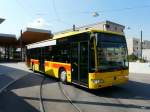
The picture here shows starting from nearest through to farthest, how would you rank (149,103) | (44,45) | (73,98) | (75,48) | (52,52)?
(149,103) < (73,98) < (75,48) < (52,52) < (44,45)

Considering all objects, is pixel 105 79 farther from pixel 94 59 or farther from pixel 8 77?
pixel 8 77

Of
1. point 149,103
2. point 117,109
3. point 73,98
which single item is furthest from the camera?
point 73,98

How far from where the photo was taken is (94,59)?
10.5 meters

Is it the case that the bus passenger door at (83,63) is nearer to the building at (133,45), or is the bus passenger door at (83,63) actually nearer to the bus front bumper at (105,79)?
the bus front bumper at (105,79)

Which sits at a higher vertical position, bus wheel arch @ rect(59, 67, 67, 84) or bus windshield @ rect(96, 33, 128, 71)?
bus windshield @ rect(96, 33, 128, 71)

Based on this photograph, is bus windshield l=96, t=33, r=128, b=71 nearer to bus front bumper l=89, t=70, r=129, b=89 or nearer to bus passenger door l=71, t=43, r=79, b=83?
bus front bumper l=89, t=70, r=129, b=89

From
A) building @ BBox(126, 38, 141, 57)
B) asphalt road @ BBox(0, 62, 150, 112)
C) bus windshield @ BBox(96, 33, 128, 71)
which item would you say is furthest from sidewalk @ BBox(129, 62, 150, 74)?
building @ BBox(126, 38, 141, 57)

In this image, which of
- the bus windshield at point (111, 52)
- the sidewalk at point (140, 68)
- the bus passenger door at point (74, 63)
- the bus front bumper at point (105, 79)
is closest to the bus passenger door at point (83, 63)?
the bus passenger door at point (74, 63)

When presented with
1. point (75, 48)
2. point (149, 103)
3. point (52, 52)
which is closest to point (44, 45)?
point (52, 52)

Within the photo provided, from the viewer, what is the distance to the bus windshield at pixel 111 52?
10.7 meters

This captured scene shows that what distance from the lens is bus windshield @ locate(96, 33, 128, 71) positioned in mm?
10688

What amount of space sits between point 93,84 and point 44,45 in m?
A: 7.96

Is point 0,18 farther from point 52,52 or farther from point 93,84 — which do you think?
point 93,84

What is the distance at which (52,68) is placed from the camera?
15.9m
